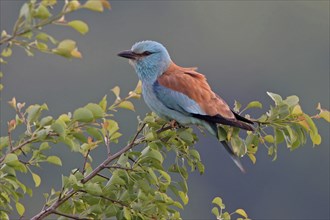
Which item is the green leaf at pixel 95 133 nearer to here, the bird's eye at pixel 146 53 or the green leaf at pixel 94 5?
the green leaf at pixel 94 5

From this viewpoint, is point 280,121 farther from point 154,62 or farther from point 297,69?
point 297,69

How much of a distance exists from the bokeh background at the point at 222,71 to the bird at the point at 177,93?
22471 millimetres

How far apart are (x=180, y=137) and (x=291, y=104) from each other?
1.68 ft

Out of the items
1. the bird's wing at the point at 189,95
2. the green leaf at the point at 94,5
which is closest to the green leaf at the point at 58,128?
the green leaf at the point at 94,5

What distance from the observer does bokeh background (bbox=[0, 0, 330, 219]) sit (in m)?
36.8

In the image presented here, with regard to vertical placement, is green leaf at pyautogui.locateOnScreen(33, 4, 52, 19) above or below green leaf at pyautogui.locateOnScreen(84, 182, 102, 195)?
above

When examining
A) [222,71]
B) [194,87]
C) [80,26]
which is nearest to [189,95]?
[194,87]

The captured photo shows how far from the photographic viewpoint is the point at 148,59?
5887 mm

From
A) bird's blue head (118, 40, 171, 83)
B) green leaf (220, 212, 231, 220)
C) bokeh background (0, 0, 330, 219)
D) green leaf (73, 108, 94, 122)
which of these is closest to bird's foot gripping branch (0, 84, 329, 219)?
green leaf (73, 108, 94, 122)

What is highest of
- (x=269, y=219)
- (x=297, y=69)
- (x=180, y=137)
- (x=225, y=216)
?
(x=180, y=137)

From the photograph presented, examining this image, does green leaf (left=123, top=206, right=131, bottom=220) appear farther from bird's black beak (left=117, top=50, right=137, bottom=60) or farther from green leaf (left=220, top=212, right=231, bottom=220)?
bird's black beak (left=117, top=50, right=137, bottom=60)

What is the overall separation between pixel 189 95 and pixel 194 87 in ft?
0.22

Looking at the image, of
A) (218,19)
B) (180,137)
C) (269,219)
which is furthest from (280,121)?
(218,19)

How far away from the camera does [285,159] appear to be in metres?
40.1
